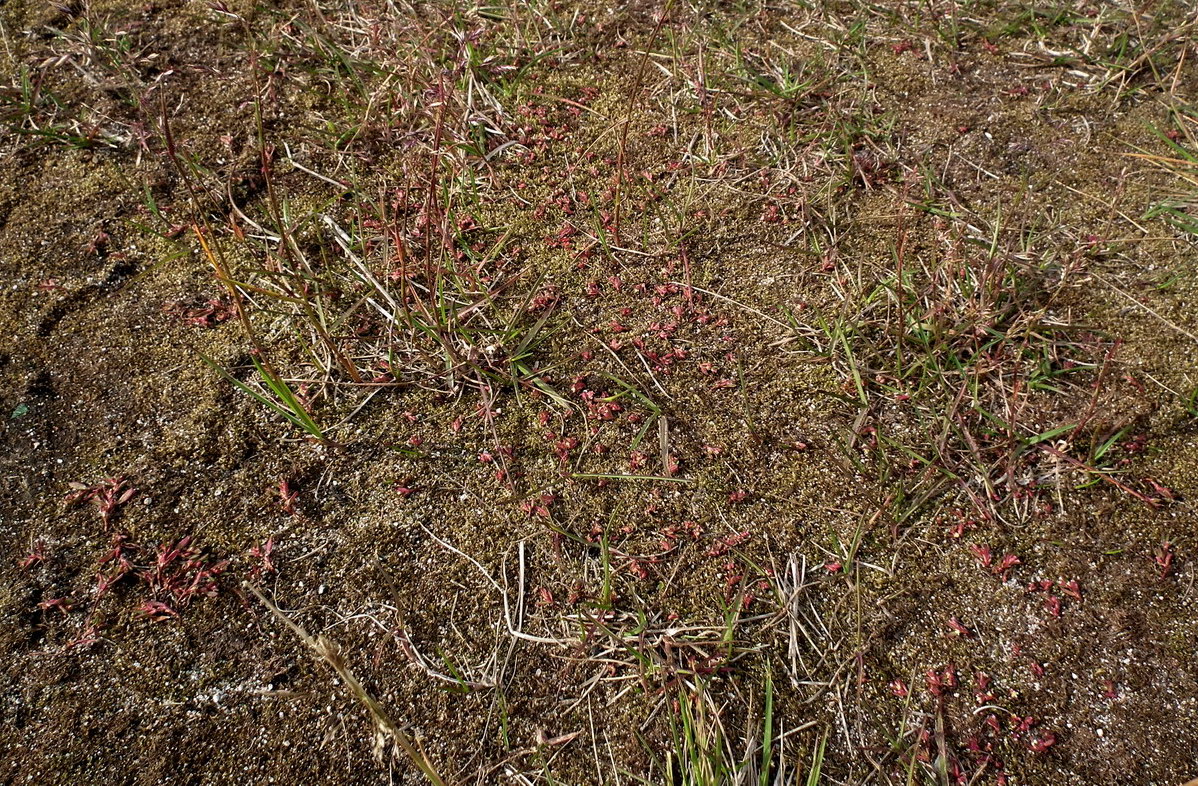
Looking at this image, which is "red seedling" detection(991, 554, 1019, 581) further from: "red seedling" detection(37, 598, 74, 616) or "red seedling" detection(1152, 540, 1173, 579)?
"red seedling" detection(37, 598, 74, 616)

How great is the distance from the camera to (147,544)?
7.01 feet

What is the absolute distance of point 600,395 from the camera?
8.00 ft

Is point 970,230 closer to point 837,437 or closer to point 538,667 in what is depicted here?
point 837,437

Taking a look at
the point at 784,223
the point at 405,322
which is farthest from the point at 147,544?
the point at 784,223

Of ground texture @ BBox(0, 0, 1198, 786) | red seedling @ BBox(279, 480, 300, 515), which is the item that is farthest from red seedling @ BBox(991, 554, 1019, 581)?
red seedling @ BBox(279, 480, 300, 515)

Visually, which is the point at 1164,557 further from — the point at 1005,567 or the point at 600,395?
the point at 600,395

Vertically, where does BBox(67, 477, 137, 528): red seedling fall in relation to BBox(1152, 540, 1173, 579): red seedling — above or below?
below

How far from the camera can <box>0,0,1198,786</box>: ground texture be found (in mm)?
1916

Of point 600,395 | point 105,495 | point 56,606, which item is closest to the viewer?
point 56,606

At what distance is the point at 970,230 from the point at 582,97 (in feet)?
4.83

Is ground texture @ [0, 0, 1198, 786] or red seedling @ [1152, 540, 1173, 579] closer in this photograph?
ground texture @ [0, 0, 1198, 786]

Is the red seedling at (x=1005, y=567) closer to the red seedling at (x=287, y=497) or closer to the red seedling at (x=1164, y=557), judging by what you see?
the red seedling at (x=1164, y=557)

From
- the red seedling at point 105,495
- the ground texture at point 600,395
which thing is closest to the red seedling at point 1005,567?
the ground texture at point 600,395

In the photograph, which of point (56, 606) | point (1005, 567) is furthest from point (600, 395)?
point (56, 606)
